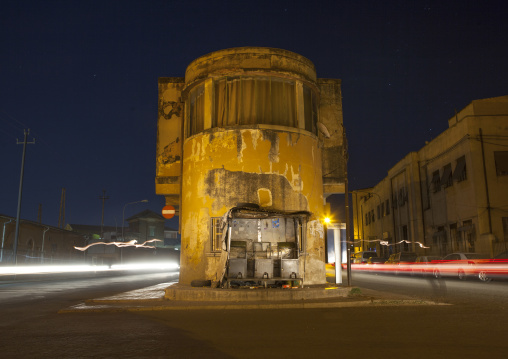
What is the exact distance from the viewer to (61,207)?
7781 cm

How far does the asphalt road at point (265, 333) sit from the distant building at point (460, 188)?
23.0 metres

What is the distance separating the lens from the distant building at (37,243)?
3894cm

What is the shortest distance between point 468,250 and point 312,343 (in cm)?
3201

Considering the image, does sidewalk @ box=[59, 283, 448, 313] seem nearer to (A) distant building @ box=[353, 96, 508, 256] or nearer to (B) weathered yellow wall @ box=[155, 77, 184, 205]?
(B) weathered yellow wall @ box=[155, 77, 184, 205]

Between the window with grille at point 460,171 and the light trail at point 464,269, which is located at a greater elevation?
the window with grille at point 460,171

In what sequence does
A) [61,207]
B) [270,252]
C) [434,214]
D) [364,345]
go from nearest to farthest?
[364,345] → [270,252] → [434,214] → [61,207]

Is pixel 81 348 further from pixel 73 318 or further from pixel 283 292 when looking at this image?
pixel 283 292

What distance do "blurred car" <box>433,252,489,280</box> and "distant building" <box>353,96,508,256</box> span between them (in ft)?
14.0

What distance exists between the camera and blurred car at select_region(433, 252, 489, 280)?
23.8 m

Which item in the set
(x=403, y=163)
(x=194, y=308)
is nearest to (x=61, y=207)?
(x=403, y=163)

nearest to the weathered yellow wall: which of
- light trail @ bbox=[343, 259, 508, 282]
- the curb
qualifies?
the curb

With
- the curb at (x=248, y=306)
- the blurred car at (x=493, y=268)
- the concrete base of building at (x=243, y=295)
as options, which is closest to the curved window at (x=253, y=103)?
the concrete base of building at (x=243, y=295)

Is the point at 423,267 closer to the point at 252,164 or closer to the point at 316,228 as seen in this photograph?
the point at 316,228

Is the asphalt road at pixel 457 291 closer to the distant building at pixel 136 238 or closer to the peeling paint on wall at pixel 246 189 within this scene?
the peeling paint on wall at pixel 246 189
